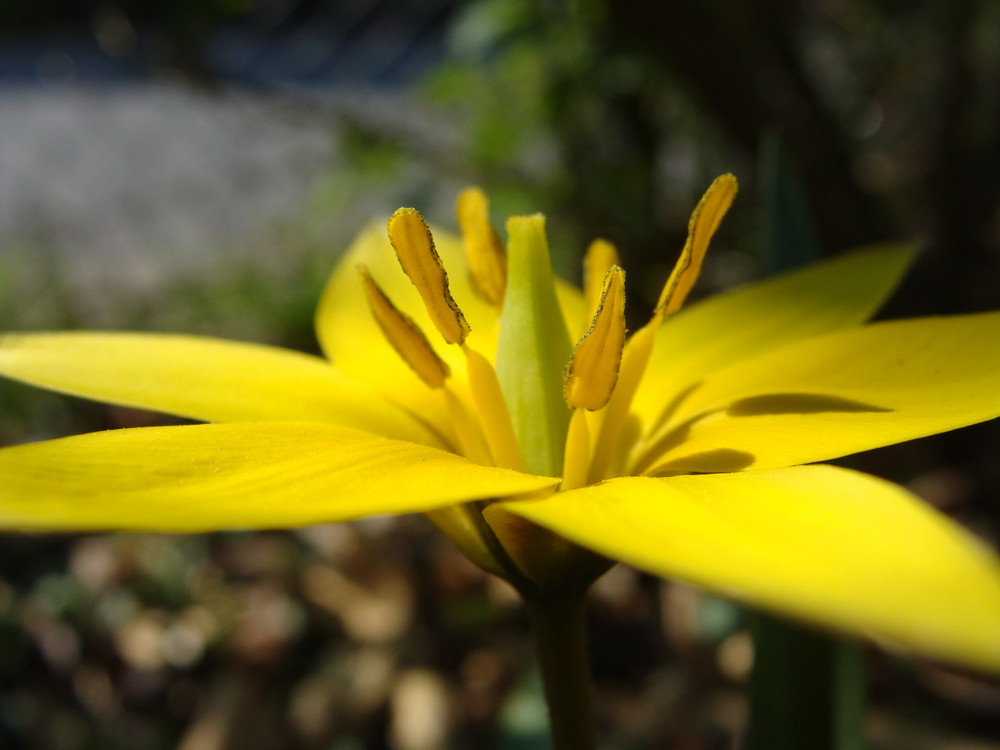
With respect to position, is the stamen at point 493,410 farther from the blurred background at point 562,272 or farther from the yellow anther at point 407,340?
the blurred background at point 562,272

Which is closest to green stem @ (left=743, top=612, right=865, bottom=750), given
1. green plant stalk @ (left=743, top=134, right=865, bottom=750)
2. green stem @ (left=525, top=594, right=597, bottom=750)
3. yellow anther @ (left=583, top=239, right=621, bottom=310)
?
green plant stalk @ (left=743, top=134, right=865, bottom=750)

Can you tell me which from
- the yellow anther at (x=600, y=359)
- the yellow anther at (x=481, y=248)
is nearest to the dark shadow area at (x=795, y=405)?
the yellow anther at (x=600, y=359)

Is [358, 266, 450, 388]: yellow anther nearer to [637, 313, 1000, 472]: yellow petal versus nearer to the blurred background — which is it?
[637, 313, 1000, 472]: yellow petal

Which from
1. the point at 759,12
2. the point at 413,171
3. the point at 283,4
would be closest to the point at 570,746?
the point at 759,12

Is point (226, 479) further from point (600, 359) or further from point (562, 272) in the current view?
point (562, 272)

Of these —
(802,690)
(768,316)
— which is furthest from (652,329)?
(802,690)
